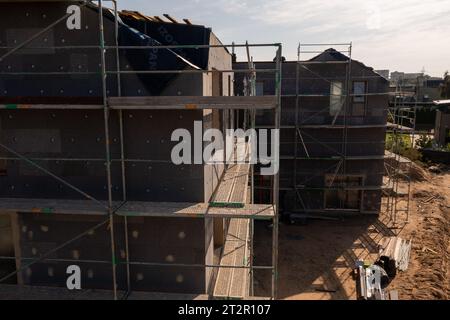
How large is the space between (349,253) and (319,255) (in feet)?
4.06

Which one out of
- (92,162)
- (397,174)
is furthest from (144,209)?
(397,174)

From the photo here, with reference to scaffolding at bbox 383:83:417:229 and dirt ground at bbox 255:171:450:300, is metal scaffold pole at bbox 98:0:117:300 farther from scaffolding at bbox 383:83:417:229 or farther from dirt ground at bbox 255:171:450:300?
scaffolding at bbox 383:83:417:229

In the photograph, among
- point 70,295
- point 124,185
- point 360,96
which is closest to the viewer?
point 124,185

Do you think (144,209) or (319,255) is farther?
(319,255)

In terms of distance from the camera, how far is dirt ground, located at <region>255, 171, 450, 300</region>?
42.7 feet

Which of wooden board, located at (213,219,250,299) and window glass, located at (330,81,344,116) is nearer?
wooden board, located at (213,219,250,299)

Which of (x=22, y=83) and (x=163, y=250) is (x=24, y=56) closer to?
(x=22, y=83)

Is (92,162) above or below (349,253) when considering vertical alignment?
above

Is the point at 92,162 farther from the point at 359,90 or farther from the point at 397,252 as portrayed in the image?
the point at 359,90

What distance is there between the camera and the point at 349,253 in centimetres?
1571

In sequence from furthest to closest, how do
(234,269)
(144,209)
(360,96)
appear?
(360,96), (234,269), (144,209)

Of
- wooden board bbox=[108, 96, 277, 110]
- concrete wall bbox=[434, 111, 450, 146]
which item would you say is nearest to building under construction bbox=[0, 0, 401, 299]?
wooden board bbox=[108, 96, 277, 110]

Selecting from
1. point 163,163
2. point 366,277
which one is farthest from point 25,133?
point 366,277

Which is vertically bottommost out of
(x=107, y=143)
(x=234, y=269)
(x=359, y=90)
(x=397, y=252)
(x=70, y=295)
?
(x=397, y=252)
